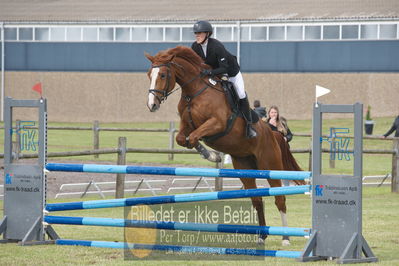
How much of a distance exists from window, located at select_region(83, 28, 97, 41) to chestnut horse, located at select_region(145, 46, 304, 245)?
3229cm

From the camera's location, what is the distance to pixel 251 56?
38500 mm

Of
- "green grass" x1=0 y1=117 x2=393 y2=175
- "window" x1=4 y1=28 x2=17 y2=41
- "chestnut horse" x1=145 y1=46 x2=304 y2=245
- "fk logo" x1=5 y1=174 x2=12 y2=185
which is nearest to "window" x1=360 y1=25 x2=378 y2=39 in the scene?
"green grass" x1=0 y1=117 x2=393 y2=175

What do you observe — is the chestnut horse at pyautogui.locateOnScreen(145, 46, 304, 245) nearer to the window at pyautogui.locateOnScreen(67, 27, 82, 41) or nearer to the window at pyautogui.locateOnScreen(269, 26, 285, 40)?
the window at pyautogui.locateOnScreen(269, 26, 285, 40)

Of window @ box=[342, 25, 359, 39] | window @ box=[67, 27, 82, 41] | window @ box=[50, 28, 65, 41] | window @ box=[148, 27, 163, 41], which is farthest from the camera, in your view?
window @ box=[50, 28, 65, 41]

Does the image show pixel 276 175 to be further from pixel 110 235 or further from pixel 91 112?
pixel 91 112

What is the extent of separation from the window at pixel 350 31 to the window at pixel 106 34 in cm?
1200

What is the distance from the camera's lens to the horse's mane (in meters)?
8.05

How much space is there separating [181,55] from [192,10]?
32.9 metres

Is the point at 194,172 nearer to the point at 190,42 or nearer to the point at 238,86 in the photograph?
the point at 238,86

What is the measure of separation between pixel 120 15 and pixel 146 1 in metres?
2.73

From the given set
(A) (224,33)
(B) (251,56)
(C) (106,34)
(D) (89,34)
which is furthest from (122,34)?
(B) (251,56)

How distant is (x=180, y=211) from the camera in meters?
11.9

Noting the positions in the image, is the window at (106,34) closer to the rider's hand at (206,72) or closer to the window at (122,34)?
the window at (122,34)

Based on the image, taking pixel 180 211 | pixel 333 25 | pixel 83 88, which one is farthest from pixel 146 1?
pixel 180 211
